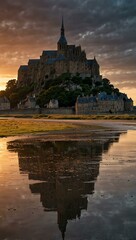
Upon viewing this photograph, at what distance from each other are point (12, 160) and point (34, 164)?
2.07m

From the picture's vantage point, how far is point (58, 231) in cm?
805

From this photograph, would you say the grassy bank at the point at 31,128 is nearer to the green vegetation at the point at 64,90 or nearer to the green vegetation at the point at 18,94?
the green vegetation at the point at 64,90

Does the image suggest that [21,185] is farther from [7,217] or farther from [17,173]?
[7,217]

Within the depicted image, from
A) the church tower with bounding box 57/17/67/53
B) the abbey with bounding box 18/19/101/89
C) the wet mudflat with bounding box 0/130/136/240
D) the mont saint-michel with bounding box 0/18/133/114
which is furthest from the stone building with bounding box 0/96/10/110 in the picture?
the wet mudflat with bounding box 0/130/136/240

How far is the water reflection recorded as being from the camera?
9924 millimetres

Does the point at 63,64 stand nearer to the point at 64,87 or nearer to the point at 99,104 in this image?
the point at 64,87

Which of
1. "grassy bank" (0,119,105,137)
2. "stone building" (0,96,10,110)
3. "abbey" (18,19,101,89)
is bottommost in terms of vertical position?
"grassy bank" (0,119,105,137)

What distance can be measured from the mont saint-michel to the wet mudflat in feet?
359

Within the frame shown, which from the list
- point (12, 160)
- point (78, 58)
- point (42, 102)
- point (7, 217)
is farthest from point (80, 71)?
point (7, 217)

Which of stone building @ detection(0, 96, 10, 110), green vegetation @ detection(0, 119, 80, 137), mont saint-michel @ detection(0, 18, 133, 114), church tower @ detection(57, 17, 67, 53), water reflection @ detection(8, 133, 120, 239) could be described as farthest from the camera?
church tower @ detection(57, 17, 67, 53)

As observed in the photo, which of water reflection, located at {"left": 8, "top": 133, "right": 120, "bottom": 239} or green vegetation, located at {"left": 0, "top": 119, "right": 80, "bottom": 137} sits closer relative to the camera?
water reflection, located at {"left": 8, "top": 133, "right": 120, "bottom": 239}

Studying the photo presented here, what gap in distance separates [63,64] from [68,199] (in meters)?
151

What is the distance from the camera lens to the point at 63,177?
46.1 feet

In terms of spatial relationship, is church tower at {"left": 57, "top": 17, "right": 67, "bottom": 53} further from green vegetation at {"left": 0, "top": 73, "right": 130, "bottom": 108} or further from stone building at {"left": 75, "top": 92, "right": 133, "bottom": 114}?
stone building at {"left": 75, "top": 92, "right": 133, "bottom": 114}
